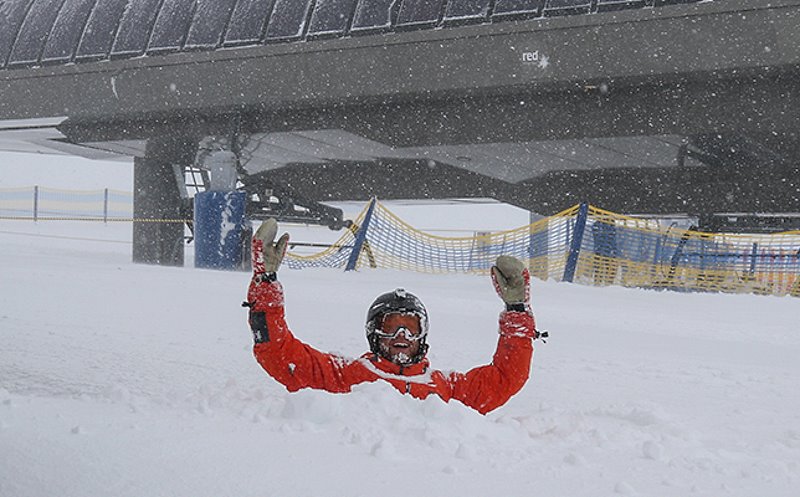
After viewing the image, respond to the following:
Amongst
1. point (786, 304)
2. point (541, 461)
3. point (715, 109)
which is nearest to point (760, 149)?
point (715, 109)

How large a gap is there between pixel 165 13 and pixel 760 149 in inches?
407

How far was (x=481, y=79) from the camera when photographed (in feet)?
38.5

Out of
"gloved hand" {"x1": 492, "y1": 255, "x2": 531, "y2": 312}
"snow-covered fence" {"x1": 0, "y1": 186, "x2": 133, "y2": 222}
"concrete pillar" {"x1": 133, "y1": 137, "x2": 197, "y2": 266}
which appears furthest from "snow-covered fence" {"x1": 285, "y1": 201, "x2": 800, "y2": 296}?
"snow-covered fence" {"x1": 0, "y1": 186, "x2": 133, "y2": 222}

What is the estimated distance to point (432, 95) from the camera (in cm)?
1251

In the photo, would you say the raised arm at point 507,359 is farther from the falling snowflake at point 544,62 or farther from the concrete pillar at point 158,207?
the concrete pillar at point 158,207

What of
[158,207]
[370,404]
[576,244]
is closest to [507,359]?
[370,404]

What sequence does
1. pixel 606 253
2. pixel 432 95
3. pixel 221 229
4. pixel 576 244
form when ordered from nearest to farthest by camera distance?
pixel 576 244 < pixel 432 95 < pixel 606 253 < pixel 221 229

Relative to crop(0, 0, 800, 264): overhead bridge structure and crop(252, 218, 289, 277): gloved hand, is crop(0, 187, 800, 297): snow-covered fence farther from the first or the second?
crop(252, 218, 289, 277): gloved hand

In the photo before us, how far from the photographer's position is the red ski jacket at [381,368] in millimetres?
3818

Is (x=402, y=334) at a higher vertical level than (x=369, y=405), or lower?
higher

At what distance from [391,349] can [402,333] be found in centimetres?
11

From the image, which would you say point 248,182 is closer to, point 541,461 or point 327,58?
point 327,58

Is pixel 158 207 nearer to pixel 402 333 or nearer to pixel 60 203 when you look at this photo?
pixel 402 333

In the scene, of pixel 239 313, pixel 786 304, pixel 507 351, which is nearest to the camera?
pixel 507 351
